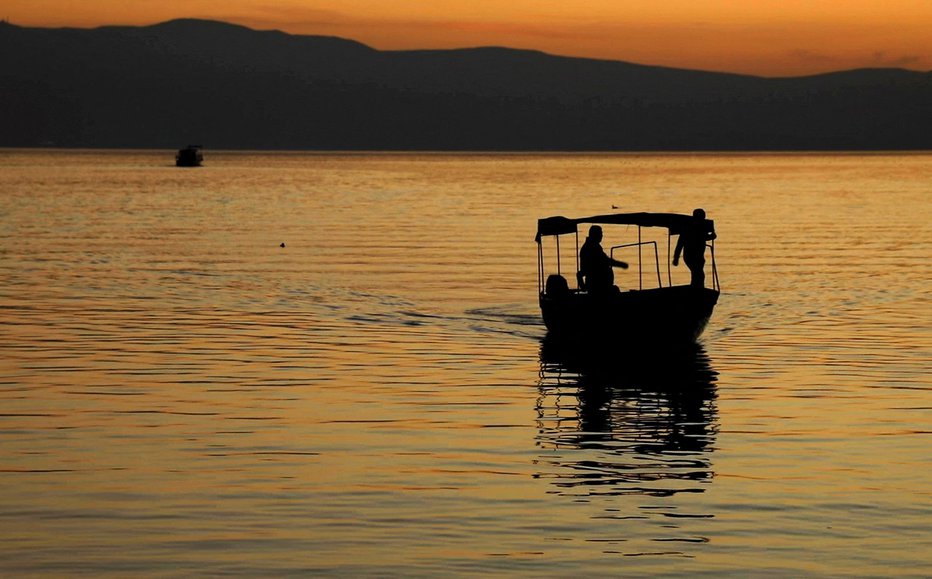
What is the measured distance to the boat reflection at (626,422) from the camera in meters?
19.8

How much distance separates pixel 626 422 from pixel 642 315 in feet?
30.7

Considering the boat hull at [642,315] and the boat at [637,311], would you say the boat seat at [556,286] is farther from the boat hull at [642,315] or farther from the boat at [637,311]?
the boat hull at [642,315]

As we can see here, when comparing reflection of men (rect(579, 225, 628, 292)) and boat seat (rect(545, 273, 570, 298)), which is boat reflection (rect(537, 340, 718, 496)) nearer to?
reflection of men (rect(579, 225, 628, 292))

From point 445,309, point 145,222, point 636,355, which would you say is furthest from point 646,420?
point 145,222

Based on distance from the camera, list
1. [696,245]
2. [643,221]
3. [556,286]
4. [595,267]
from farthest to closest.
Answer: [556,286] < [643,221] < [696,245] < [595,267]

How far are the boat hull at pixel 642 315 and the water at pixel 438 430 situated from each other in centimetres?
59

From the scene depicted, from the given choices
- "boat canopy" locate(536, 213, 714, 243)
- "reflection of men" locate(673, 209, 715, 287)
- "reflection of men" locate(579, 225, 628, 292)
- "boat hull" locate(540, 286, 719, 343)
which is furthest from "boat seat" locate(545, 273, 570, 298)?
"reflection of men" locate(673, 209, 715, 287)

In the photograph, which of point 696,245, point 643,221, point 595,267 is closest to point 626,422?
point 595,267

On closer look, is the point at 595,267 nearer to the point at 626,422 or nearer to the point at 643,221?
the point at 643,221

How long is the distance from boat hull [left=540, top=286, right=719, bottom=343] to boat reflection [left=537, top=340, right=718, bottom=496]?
0.47 m

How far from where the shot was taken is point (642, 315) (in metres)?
33.6

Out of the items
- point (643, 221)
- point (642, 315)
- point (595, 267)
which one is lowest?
point (642, 315)

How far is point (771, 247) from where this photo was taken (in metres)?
71.7

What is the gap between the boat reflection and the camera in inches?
778
